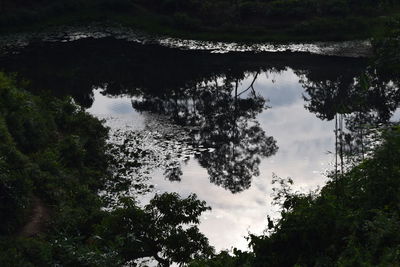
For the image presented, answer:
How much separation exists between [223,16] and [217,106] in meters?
22.8

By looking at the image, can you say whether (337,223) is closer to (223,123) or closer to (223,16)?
(223,123)

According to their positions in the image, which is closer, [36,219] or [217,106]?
[36,219]

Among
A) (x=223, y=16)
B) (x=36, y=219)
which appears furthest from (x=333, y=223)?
(x=223, y=16)

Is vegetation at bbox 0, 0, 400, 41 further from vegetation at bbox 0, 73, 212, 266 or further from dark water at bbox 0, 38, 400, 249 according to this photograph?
vegetation at bbox 0, 73, 212, 266

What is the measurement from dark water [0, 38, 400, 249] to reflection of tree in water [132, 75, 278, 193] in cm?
8

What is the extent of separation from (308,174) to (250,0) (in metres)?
40.7

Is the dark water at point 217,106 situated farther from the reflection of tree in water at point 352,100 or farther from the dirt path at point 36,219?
the dirt path at point 36,219

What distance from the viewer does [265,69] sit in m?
55.5

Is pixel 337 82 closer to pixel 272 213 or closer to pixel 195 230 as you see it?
pixel 272 213

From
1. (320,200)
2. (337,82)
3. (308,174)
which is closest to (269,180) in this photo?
(308,174)

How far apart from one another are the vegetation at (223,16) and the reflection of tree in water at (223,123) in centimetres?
1364

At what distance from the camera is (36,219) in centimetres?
2456

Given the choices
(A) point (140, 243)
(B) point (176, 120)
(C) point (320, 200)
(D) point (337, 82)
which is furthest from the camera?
(D) point (337, 82)

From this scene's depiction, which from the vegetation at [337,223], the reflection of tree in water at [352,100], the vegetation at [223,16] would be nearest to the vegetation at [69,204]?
the vegetation at [337,223]
